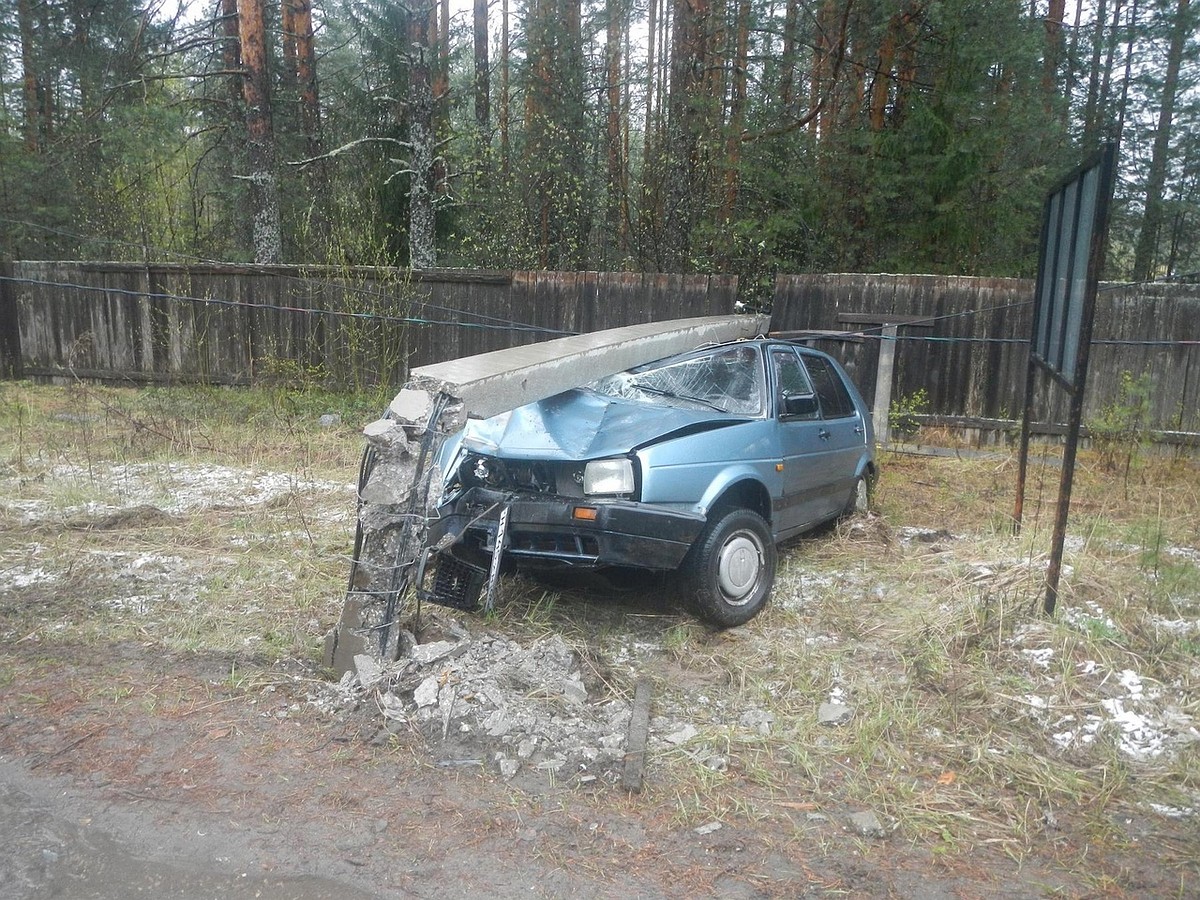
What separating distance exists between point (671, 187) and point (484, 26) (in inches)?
360

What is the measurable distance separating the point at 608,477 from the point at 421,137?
10358mm

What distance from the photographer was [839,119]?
13.1 metres

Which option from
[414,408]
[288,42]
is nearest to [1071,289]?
[414,408]

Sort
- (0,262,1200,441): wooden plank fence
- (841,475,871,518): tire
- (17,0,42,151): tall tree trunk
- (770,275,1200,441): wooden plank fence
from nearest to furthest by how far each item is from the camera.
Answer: (841,475,871,518): tire, (770,275,1200,441): wooden plank fence, (0,262,1200,441): wooden plank fence, (17,0,42,151): tall tree trunk

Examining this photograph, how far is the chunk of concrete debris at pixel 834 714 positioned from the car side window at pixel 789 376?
2.21 metres

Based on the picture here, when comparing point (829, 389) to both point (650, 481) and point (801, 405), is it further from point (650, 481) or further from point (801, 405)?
point (650, 481)

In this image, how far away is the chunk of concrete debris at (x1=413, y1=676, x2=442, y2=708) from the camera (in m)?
4.18

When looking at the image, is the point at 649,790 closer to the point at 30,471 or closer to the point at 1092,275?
the point at 1092,275

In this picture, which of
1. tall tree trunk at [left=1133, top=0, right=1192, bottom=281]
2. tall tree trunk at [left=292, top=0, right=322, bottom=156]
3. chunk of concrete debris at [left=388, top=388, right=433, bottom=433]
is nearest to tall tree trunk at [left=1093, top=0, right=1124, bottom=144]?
tall tree trunk at [left=1133, top=0, right=1192, bottom=281]

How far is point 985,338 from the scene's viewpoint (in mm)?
10328

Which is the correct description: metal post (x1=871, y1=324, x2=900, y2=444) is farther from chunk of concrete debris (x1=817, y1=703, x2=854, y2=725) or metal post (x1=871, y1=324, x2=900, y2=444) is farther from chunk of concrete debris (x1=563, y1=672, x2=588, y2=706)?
chunk of concrete debris (x1=563, y1=672, x2=588, y2=706)

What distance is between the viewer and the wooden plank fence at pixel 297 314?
11.4 meters

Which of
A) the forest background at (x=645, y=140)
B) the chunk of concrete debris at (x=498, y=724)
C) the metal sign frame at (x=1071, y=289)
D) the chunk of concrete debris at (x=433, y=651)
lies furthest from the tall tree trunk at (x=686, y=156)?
the chunk of concrete debris at (x=498, y=724)

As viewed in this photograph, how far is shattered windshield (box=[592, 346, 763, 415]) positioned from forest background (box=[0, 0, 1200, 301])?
21.9 ft
